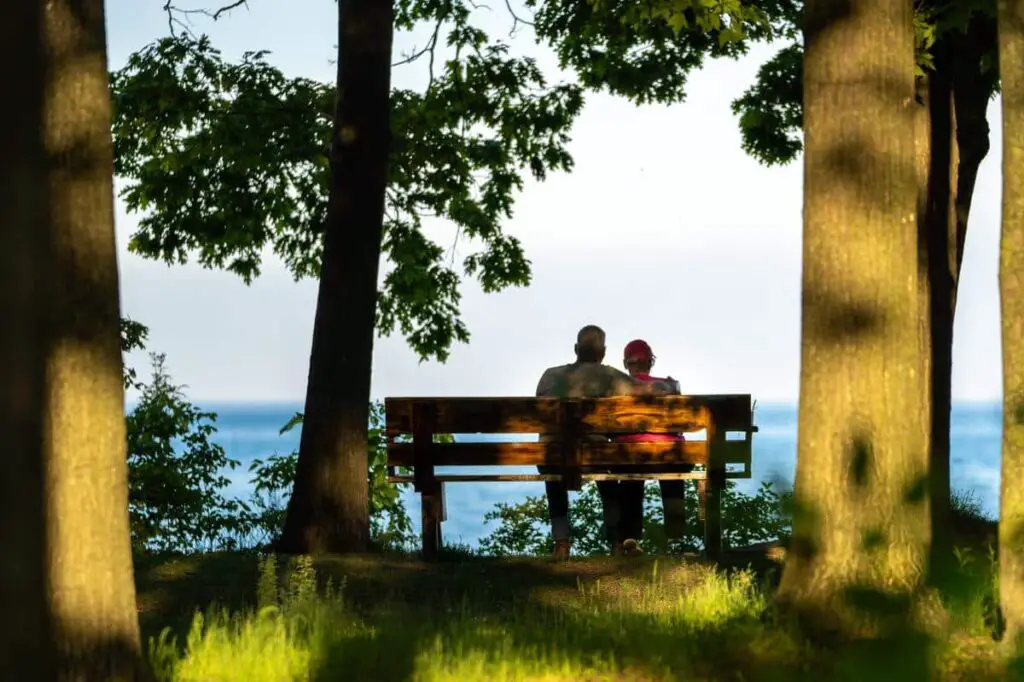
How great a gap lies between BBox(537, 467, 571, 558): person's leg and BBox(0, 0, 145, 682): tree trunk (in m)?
5.96

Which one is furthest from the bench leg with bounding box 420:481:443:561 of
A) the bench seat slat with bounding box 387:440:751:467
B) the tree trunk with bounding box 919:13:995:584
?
the tree trunk with bounding box 919:13:995:584

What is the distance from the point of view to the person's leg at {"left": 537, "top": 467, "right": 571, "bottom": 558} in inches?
441

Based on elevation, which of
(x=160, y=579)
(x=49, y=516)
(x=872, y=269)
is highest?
(x=872, y=269)

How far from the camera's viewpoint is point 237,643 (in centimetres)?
636

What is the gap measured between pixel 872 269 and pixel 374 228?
20.0ft

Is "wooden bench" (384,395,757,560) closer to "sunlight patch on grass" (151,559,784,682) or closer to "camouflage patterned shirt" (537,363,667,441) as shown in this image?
"camouflage patterned shirt" (537,363,667,441)

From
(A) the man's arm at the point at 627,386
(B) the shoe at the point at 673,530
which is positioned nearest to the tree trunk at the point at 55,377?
(B) the shoe at the point at 673,530

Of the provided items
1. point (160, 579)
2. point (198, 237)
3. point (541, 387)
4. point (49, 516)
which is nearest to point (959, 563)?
point (49, 516)

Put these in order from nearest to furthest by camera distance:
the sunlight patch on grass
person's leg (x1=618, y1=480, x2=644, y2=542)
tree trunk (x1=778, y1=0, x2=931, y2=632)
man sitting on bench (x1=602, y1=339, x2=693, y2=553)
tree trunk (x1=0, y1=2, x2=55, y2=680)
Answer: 1. tree trunk (x1=0, y1=2, x2=55, y2=680)
2. the sunlight patch on grass
3. tree trunk (x1=778, y1=0, x2=931, y2=632)
4. man sitting on bench (x1=602, y1=339, x2=693, y2=553)
5. person's leg (x1=618, y1=480, x2=644, y2=542)

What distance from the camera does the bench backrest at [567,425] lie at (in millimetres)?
10812

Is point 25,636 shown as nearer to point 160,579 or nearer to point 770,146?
point 160,579

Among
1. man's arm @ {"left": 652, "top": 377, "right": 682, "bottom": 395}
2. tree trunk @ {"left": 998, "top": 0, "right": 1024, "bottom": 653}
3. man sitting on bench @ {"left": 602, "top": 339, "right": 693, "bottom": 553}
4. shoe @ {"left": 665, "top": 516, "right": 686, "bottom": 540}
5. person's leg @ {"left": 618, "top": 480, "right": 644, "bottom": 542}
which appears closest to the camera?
shoe @ {"left": 665, "top": 516, "right": 686, "bottom": 540}

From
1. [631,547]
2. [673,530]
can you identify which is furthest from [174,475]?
[673,530]

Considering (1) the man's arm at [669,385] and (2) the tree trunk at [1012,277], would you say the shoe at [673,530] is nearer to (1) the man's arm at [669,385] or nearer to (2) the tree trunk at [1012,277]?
(2) the tree trunk at [1012,277]
